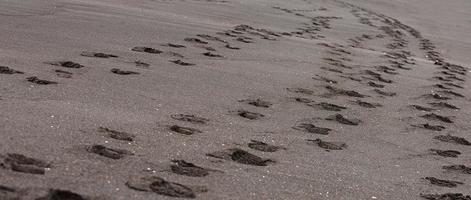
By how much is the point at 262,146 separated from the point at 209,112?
735 millimetres

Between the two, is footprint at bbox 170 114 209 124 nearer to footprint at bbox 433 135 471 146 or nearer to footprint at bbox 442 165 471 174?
footprint at bbox 442 165 471 174

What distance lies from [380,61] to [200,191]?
6.27 m

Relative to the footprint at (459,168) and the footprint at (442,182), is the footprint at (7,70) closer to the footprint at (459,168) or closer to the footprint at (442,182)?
the footprint at (442,182)

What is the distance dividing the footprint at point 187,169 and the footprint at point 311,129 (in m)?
1.49

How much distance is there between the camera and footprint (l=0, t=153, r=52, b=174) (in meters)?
3.08

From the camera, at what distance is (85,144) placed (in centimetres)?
367

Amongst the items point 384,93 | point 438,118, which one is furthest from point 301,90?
point 438,118

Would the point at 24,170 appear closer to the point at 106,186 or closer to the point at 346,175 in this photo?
the point at 106,186

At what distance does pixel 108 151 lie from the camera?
142 inches

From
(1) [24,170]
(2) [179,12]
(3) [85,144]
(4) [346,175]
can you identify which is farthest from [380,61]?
(1) [24,170]

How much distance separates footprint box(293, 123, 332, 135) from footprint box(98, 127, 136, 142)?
1463 mm

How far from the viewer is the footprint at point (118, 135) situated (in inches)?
155

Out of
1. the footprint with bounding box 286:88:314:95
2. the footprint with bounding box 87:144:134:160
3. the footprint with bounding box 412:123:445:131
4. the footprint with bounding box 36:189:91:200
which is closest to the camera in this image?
the footprint with bounding box 36:189:91:200

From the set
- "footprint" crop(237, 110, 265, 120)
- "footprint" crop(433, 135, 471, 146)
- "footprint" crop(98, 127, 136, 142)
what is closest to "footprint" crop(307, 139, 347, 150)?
"footprint" crop(237, 110, 265, 120)
